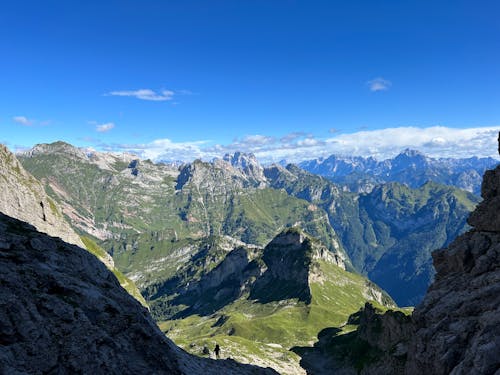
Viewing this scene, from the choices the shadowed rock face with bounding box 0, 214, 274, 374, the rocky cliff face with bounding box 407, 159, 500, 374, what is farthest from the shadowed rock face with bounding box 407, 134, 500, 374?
the shadowed rock face with bounding box 0, 214, 274, 374

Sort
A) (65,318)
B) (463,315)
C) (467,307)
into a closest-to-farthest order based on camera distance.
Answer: (65,318) → (463,315) → (467,307)

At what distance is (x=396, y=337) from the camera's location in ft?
643

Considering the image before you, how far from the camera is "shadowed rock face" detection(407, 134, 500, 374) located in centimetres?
4578

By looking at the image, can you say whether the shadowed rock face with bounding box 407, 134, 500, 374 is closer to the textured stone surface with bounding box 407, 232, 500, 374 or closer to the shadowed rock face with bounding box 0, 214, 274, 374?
the textured stone surface with bounding box 407, 232, 500, 374

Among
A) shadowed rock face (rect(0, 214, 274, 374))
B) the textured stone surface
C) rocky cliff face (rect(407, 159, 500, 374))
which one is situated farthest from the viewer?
rocky cliff face (rect(407, 159, 500, 374))

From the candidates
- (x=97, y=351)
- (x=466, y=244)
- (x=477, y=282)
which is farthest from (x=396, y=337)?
(x=97, y=351)

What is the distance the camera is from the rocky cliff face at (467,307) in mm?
45750

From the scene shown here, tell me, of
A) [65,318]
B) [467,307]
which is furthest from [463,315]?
[65,318]

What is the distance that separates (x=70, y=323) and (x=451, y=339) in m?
52.1

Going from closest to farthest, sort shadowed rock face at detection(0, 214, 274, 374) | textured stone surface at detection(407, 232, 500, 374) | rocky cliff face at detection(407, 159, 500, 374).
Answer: shadowed rock face at detection(0, 214, 274, 374)
textured stone surface at detection(407, 232, 500, 374)
rocky cliff face at detection(407, 159, 500, 374)

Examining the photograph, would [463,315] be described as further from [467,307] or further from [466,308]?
[467,307]

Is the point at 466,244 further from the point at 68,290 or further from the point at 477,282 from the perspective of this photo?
the point at 68,290

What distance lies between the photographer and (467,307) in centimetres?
5953

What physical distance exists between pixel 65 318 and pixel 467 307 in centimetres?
5836
